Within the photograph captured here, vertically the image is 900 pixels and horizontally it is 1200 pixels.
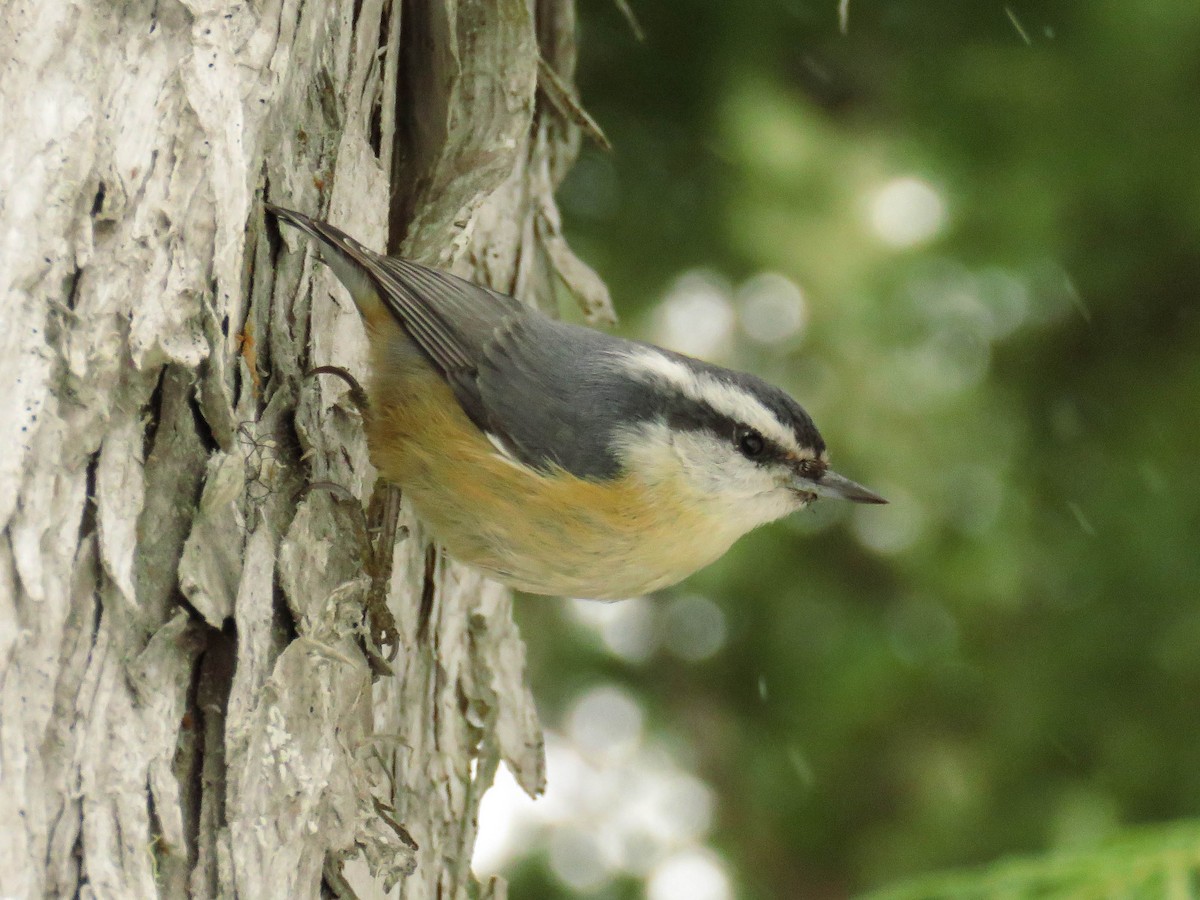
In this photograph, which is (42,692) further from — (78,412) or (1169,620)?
(1169,620)

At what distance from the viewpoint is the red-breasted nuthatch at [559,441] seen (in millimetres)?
2207

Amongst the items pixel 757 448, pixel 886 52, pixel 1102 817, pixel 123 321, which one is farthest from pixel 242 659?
pixel 886 52

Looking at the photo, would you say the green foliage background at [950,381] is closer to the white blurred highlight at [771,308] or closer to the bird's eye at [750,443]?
the white blurred highlight at [771,308]

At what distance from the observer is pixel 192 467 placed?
1653mm

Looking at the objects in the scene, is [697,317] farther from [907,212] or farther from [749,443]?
[749,443]

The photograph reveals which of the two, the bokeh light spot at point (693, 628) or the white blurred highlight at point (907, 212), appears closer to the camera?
the white blurred highlight at point (907, 212)

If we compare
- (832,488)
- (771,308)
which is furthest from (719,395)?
(771,308)

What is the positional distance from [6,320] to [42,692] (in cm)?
42

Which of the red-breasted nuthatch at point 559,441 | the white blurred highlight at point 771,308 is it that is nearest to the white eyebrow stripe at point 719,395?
the red-breasted nuthatch at point 559,441

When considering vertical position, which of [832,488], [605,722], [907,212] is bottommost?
[605,722]

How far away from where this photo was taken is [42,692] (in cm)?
142

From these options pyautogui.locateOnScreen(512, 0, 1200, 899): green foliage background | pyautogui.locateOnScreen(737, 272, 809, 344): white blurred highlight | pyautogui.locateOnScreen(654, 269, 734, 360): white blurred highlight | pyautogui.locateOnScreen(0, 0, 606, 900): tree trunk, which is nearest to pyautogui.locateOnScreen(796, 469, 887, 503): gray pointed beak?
pyautogui.locateOnScreen(0, 0, 606, 900): tree trunk

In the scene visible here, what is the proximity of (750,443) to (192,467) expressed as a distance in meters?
1.11

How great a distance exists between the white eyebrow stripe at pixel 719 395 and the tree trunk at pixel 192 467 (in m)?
0.45
